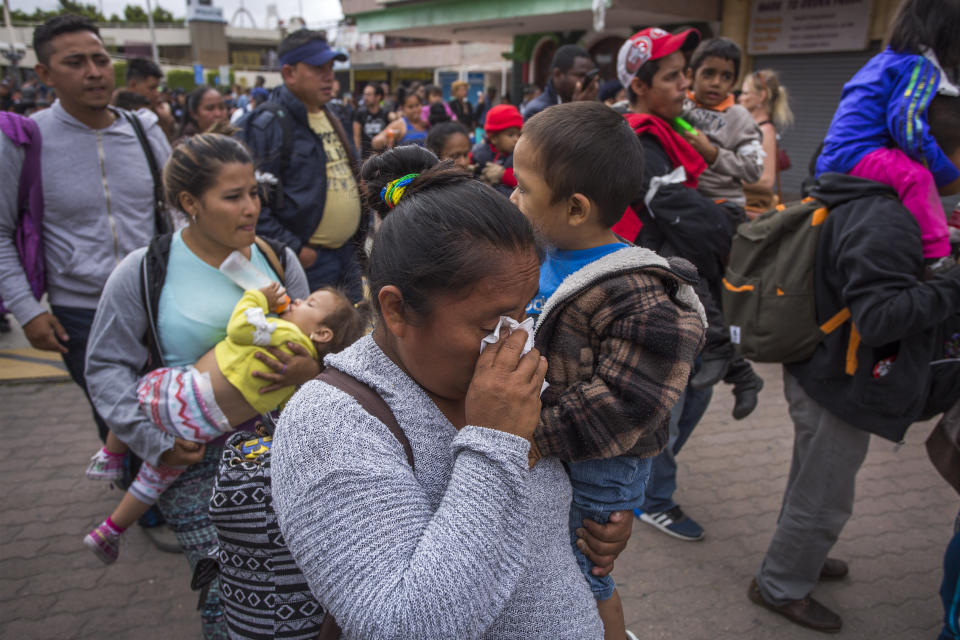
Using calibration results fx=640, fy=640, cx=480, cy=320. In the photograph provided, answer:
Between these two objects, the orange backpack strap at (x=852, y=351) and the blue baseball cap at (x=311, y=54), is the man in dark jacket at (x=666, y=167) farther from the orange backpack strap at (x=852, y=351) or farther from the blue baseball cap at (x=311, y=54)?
the blue baseball cap at (x=311, y=54)

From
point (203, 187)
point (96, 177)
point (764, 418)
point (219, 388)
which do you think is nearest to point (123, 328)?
point (219, 388)

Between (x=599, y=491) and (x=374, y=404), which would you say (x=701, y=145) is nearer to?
(x=599, y=491)

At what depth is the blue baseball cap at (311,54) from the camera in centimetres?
390

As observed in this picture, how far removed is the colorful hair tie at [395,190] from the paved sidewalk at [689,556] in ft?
7.71

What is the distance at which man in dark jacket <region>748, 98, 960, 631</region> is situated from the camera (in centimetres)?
222

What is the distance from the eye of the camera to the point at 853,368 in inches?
96.2

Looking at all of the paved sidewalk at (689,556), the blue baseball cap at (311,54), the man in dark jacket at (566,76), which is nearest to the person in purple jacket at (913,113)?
the paved sidewalk at (689,556)

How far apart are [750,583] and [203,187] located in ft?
9.80

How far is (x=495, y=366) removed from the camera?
3.55 ft

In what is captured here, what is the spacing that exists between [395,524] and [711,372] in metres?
2.35

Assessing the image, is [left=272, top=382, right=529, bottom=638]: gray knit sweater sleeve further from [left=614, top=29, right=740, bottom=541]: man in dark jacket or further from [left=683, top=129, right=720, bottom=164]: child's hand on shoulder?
[left=683, top=129, right=720, bottom=164]: child's hand on shoulder

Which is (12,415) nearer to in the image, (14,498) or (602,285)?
(14,498)

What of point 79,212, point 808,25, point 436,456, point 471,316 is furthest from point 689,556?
point 808,25

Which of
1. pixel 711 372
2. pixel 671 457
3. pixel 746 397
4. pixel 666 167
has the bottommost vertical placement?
pixel 671 457
